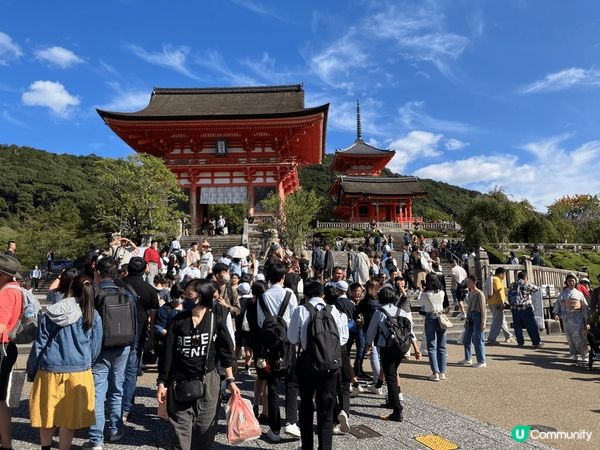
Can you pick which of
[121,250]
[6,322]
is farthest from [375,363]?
[121,250]

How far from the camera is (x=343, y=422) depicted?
4.31 m

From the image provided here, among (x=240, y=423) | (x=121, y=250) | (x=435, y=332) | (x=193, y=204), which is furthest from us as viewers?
(x=193, y=204)

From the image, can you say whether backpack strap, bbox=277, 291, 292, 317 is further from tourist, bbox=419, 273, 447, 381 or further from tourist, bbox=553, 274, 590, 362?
tourist, bbox=553, 274, 590, 362

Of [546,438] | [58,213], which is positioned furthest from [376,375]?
[58,213]

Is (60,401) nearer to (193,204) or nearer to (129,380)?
(129,380)

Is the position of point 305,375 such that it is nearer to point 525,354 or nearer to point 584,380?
point 584,380

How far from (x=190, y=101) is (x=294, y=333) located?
29485 millimetres

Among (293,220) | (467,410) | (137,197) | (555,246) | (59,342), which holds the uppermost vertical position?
(137,197)

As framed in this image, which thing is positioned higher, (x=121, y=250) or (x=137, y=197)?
(x=137, y=197)

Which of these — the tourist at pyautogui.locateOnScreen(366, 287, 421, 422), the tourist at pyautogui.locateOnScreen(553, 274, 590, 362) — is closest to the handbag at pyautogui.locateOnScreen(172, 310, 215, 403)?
the tourist at pyautogui.locateOnScreen(366, 287, 421, 422)

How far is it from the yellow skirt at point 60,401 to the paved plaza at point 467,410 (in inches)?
→ 28.7

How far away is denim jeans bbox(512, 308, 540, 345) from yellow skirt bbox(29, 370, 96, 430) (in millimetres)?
8656

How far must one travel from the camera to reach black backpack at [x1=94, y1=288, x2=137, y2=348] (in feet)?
12.5

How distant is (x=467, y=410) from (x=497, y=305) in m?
4.62
